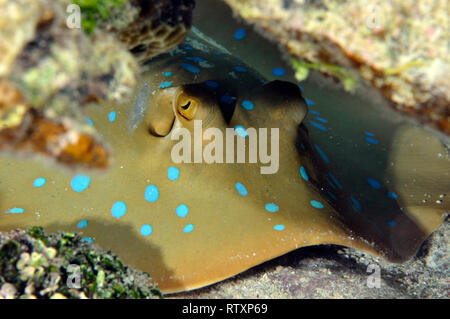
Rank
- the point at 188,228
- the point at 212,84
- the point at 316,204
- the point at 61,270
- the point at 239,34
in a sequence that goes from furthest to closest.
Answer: the point at 239,34, the point at 212,84, the point at 316,204, the point at 188,228, the point at 61,270

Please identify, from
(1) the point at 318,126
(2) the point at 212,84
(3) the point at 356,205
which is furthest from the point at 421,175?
(2) the point at 212,84

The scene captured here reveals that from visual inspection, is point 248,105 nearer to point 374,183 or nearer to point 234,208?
point 234,208

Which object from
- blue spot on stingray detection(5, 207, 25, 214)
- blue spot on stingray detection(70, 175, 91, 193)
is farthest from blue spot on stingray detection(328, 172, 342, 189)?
blue spot on stingray detection(5, 207, 25, 214)

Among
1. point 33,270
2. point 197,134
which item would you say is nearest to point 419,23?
point 197,134

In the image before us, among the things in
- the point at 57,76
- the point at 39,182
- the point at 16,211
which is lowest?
the point at 16,211

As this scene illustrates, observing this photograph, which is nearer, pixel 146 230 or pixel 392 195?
pixel 146 230

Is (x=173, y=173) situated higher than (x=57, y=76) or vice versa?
(x=57, y=76)

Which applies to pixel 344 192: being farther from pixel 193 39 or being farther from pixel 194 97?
pixel 193 39

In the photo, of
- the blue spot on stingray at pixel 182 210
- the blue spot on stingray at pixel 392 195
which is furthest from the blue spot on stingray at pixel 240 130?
Result: the blue spot on stingray at pixel 392 195
